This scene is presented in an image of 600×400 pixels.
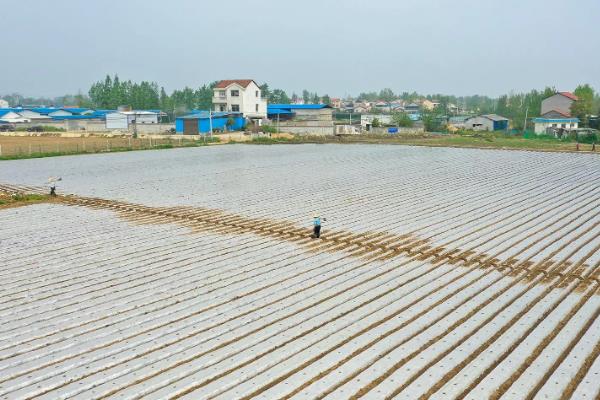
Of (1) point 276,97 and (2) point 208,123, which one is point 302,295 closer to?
(2) point 208,123

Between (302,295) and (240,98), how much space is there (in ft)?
163

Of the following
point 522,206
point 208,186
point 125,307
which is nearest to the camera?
point 125,307

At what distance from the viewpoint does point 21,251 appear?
9180 mm

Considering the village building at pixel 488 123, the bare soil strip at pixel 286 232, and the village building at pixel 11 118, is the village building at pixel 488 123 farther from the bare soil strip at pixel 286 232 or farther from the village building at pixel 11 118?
the bare soil strip at pixel 286 232

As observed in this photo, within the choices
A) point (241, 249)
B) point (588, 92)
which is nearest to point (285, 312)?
point (241, 249)

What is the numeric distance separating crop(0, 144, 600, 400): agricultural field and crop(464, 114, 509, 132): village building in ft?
148

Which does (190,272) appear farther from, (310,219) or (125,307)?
(310,219)

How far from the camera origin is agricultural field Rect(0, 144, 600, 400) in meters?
4.89

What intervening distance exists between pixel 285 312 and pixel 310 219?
5.10 m

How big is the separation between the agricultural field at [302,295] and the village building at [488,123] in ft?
148

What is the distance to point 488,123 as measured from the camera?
190ft

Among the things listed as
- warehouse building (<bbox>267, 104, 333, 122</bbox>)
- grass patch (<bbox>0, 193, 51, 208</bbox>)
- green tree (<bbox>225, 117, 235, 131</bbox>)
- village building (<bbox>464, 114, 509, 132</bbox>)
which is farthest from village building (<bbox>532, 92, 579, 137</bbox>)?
grass patch (<bbox>0, 193, 51, 208</bbox>)

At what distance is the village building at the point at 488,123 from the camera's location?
2259 inches

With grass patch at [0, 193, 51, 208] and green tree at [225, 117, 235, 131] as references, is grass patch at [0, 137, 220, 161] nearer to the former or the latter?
grass patch at [0, 193, 51, 208]
